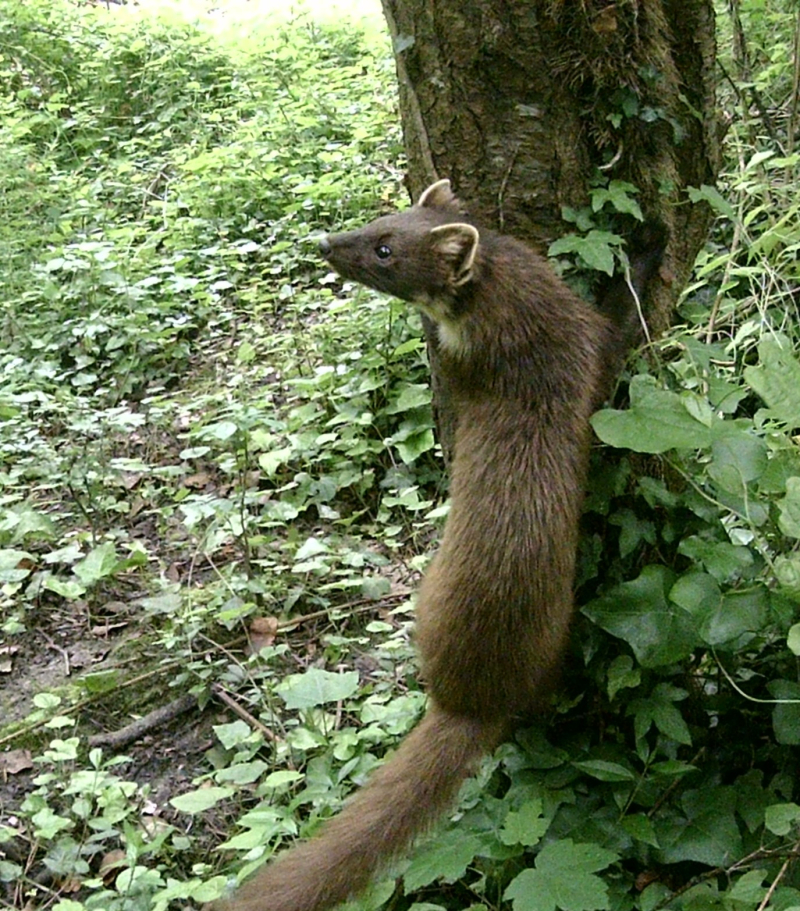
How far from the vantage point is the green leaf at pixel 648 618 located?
2754 millimetres

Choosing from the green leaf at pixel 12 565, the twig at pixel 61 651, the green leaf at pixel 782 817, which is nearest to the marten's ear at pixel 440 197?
the green leaf at pixel 782 817

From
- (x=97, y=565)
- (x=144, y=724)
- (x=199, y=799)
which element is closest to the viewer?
(x=199, y=799)

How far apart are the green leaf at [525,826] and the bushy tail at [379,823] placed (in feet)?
0.68

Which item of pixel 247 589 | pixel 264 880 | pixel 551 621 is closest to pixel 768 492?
pixel 551 621

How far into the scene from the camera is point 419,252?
11.1 ft

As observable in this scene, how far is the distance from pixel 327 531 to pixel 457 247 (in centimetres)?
203

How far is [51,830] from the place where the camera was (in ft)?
11.1

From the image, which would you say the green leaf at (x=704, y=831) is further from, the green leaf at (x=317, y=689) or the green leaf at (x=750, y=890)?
the green leaf at (x=317, y=689)

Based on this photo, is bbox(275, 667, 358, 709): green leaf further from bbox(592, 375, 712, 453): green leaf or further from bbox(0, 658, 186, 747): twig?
bbox(592, 375, 712, 453): green leaf

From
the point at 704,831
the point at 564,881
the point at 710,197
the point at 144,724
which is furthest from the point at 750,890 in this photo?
the point at 144,724

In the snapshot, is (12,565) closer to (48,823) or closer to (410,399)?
(48,823)

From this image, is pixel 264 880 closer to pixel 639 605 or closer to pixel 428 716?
pixel 428 716

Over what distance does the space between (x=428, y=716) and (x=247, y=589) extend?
4.79 ft

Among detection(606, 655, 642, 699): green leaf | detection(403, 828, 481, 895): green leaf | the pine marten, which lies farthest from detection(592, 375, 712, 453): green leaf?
detection(403, 828, 481, 895): green leaf
